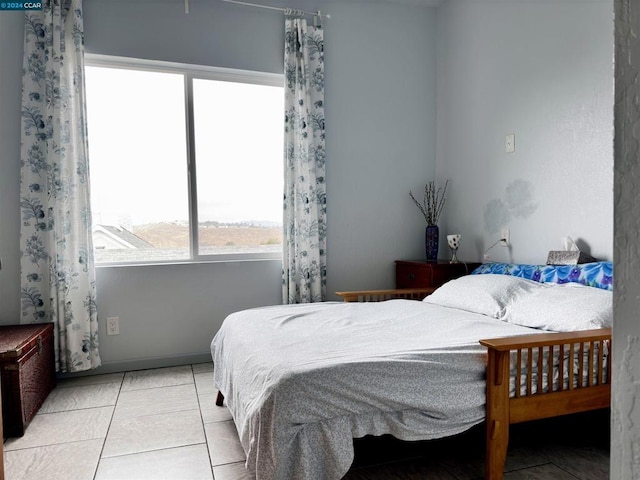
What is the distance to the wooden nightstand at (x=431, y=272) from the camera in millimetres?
3177

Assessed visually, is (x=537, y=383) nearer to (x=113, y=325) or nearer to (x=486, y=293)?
(x=486, y=293)

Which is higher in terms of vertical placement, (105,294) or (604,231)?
(604,231)

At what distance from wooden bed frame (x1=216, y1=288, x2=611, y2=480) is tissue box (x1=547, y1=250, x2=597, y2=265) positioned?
680 mm

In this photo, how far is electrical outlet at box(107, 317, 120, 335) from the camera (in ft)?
9.95

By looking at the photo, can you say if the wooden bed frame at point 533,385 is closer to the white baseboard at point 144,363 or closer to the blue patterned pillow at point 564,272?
the blue patterned pillow at point 564,272

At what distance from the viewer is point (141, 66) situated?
3156mm

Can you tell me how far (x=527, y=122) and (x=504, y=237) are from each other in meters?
0.80

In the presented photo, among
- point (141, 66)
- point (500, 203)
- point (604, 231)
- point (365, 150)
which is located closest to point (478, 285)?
point (604, 231)

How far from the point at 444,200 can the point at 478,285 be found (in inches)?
56.5

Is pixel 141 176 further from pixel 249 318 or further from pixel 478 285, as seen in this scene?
pixel 478 285

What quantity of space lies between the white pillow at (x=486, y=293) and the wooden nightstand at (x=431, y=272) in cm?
48

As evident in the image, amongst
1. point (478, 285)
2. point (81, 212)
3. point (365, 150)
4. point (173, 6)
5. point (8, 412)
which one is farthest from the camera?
point (365, 150)

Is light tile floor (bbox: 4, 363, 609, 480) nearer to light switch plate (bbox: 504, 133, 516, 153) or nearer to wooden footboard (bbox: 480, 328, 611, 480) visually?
wooden footboard (bbox: 480, 328, 611, 480)

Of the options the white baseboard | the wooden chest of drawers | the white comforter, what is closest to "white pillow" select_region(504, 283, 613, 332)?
the white comforter
